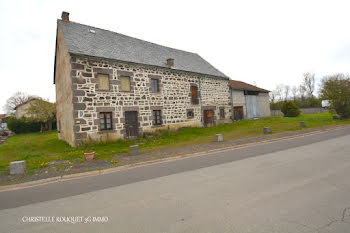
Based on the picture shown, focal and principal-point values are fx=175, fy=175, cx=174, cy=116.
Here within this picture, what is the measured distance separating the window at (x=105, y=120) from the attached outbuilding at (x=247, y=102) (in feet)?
47.2

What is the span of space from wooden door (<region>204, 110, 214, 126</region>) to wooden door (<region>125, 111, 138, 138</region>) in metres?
7.68

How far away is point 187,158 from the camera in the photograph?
7.30 metres

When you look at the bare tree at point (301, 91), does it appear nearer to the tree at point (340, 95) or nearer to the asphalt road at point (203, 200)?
the tree at point (340, 95)

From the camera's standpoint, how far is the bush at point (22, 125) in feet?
90.3

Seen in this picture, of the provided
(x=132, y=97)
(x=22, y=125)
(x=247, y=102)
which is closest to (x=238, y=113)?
(x=247, y=102)

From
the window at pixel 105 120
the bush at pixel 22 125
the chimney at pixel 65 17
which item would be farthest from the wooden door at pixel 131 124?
the bush at pixel 22 125

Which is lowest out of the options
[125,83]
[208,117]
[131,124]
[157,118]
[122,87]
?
[131,124]

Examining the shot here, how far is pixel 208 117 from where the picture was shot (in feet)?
59.3

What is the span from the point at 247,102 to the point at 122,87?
16.6m

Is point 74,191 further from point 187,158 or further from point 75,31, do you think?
point 75,31

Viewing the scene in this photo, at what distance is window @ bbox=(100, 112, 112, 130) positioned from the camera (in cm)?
1164

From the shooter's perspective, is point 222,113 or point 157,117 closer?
point 157,117

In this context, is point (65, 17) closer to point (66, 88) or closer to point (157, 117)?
point (66, 88)

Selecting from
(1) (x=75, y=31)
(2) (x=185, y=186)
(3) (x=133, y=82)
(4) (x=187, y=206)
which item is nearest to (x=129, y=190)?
(2) (x=185, y=186)
